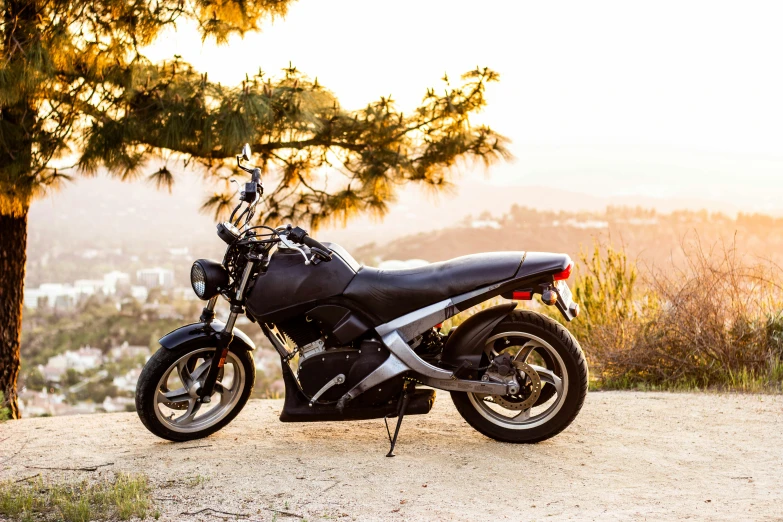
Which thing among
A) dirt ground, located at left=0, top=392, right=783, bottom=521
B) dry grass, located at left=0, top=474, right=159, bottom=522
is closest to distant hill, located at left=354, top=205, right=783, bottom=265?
dirt ground, located at left=0, top=392, right=783, bottom=521

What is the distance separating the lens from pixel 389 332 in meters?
4.20

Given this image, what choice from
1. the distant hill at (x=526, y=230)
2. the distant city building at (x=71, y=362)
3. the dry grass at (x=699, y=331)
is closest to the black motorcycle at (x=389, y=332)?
the dry grass at (x=699, y=331)

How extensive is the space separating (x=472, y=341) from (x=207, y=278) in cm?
145

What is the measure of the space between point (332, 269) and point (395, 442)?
1.00 meters

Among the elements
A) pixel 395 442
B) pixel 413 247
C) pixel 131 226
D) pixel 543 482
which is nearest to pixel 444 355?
pixel 395 442

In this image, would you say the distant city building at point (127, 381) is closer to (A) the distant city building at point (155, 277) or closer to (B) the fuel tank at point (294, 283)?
(A) the distant city building at point (155, 277)

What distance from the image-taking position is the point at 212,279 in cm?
431

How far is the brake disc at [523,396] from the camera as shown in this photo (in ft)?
14.0

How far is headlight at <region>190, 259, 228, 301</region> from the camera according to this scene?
14.1 feet

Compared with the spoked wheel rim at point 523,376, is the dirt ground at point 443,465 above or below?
below

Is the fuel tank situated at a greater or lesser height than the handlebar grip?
lesser

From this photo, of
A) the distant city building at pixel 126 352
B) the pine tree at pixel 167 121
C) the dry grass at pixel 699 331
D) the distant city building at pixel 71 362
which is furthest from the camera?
the distant city building at pixel 126 352

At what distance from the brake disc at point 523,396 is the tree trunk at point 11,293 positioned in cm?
476

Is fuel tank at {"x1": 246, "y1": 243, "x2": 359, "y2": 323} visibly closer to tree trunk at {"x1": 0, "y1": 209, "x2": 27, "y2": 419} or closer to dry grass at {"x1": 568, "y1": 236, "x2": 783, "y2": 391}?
dry grass at {"x1": 568, "y1": 236, "x2": 783, "y2": 391}
